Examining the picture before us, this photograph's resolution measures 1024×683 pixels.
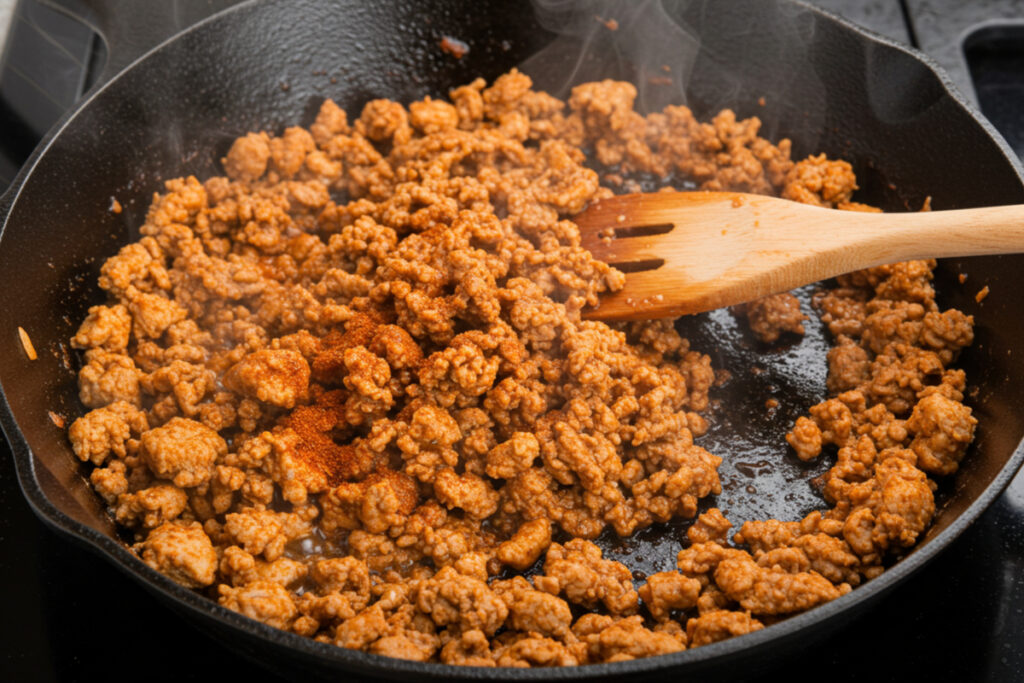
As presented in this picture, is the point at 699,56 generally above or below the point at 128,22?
below

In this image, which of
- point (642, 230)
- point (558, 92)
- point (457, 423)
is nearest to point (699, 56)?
point (558, 92)

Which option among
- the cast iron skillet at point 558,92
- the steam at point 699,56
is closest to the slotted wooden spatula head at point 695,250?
the cast iron skillet at point 558,92

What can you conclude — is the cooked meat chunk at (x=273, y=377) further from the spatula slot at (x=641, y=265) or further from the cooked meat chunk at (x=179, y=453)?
the spatula slot at (x=641, y=265)

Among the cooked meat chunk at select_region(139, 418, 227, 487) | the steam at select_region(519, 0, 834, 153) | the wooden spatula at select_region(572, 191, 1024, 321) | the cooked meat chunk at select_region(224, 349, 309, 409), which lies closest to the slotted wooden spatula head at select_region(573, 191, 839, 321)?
the wooden spatula at select_region(572, 191, 1024, 321)

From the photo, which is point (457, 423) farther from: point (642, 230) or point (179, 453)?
point (642, 230)

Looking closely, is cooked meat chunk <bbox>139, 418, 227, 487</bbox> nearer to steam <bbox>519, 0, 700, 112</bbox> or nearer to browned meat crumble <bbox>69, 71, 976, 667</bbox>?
browned meat crumble <bbox>69, 71, 976, 667</bbox>
